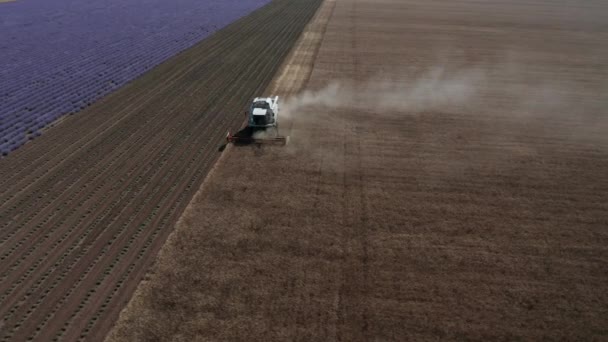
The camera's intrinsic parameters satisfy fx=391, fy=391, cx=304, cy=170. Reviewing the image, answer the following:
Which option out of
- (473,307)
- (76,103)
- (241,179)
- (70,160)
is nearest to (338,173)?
(241,179)

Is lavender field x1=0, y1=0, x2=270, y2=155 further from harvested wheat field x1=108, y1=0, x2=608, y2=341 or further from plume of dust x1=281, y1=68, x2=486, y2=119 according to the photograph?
plume of dust x1=281, y1=68, x2=486, y2=119

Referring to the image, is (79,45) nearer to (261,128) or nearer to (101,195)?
(261,128)

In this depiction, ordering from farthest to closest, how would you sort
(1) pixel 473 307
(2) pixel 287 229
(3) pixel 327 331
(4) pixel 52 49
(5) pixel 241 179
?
(4) pixel 52 49, (5) pixel 241 179, (2) pixel 287 229, (1) pixel 473 307, (3) pixel 327 331

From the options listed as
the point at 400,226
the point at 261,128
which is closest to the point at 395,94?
the point at 261,128

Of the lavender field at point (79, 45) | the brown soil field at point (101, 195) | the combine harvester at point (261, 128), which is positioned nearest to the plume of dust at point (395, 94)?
the combine harvester at point (261, 128)

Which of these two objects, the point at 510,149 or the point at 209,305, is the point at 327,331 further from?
the point at 510,149

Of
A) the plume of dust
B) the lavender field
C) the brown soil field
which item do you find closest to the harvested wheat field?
the plume of dust

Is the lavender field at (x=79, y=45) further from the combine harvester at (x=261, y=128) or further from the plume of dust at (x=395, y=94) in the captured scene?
the plume of dust at (x=395, y=94)

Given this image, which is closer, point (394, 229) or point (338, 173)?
point (394, 229)
